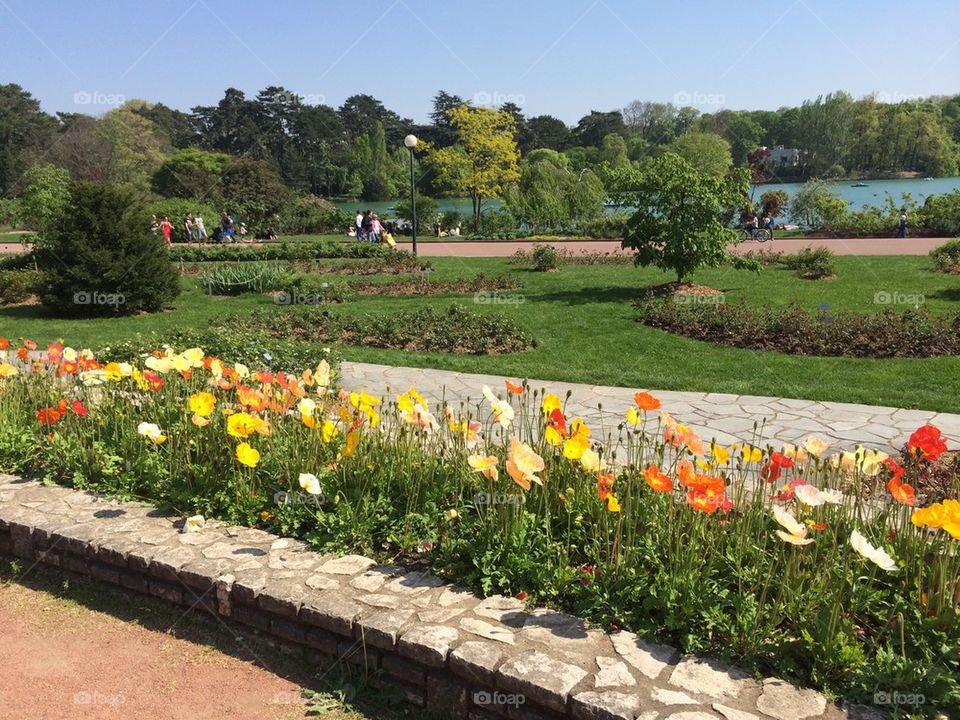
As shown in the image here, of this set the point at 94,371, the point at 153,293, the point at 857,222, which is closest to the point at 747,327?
Answer: the point at 94,371

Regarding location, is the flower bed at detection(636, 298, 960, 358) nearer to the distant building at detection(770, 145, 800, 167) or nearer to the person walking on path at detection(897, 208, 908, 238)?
the person walking on path at detection(897, 208, 908, 238)

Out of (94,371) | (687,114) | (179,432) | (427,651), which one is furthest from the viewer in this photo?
Result: (687,114)

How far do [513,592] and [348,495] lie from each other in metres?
1.07

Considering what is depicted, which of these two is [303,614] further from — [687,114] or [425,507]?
[687,114]

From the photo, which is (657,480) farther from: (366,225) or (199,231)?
(199,231)

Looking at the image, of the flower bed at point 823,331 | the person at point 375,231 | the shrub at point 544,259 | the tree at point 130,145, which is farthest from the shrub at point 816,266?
the tree at point 130,145

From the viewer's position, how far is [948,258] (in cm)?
1449

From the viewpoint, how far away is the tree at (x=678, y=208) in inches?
462

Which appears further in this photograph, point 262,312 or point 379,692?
point 262,312

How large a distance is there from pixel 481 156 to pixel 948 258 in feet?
77.1

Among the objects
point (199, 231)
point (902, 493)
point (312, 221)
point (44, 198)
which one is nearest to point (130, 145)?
point (312, 221)

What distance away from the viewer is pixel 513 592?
295 centimetres

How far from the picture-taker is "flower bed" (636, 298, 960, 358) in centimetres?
809

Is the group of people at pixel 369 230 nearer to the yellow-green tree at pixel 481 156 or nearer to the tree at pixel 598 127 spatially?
the yellow-green tree at pixel 481 156
